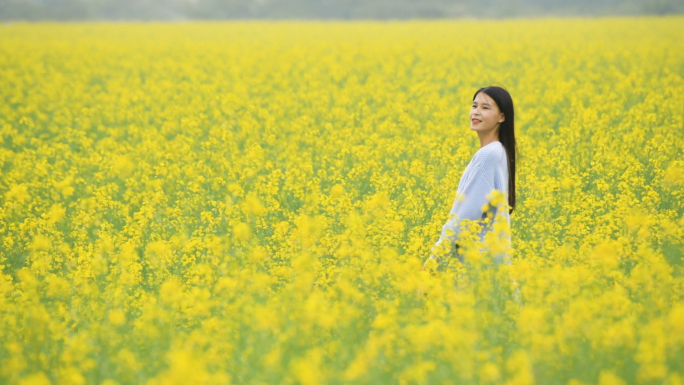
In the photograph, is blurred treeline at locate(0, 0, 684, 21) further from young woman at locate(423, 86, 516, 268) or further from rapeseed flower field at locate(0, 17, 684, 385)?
young woman at locate(423, 86, 516, 268)

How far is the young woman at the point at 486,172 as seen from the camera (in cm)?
415

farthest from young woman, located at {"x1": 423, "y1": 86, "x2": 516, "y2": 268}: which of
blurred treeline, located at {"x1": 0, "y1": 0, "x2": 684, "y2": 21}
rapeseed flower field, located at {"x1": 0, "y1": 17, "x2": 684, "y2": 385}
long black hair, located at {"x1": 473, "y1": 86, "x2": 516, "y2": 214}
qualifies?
blurred treeline, located at {"x1": 0, "y1": 0, "x2": 684, "y2": 21}

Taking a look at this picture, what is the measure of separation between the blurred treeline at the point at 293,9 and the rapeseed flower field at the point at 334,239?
121 ft

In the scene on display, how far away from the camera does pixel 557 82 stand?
38.3 ft

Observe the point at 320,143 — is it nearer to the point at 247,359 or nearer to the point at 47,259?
the point at 47,259

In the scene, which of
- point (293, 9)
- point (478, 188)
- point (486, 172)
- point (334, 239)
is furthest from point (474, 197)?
point (293, 9)

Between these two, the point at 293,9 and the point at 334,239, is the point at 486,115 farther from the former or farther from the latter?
the point at 293,9

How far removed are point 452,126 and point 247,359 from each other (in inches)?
247

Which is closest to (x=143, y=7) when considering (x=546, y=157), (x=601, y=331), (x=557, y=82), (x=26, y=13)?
(x=26, y=13)

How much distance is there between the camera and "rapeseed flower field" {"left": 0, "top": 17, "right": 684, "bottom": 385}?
323 centimetres

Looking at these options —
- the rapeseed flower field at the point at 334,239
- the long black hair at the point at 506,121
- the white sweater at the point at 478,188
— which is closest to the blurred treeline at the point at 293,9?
the rapeseed flower field at the point at 334,239

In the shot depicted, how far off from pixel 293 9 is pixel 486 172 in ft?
172

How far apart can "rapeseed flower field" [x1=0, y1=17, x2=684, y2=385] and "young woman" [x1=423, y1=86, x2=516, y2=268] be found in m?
0.26

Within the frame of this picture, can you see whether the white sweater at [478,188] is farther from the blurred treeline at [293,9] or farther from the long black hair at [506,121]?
the blurred treeline at [293,9]
